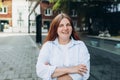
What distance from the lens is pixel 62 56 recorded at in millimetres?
2748

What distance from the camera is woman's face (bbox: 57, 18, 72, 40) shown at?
2.78 m

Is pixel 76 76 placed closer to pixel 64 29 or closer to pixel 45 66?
pixel 45 66

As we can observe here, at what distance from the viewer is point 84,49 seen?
111 inches

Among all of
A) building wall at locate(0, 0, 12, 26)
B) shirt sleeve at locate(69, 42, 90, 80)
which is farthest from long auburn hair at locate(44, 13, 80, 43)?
building wall at locate(0, 0, 12, 26)

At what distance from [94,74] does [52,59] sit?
5992mm

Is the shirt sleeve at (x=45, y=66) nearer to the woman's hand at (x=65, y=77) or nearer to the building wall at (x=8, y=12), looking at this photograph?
the woman's hand at (x=65, y=77)

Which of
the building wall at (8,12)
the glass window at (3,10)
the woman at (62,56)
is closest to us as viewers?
the woman at (62,56)

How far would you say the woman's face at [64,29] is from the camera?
2781 mm

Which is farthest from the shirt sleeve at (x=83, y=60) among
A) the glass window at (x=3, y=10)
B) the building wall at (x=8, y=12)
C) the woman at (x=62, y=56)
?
the glass window at (x=3, y=10)

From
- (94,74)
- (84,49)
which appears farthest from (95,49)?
(84,49)

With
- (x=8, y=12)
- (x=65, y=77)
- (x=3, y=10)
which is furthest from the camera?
(x=8, y=12)

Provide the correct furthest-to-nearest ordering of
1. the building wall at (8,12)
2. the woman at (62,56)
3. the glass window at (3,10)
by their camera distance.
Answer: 1. the glass window at (3,10)
2. the building wall at (8,12)
3. the woman at (62,56)

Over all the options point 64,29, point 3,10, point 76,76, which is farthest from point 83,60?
point 3,10

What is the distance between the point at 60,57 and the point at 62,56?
0.8 inches
